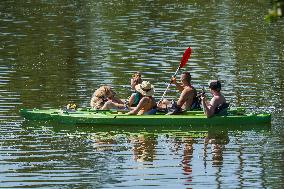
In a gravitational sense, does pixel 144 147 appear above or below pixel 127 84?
above

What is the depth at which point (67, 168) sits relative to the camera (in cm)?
2028

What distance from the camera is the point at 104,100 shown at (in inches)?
1073

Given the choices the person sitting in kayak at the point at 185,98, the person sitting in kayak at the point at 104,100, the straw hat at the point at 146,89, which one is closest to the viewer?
the straw hat at the point at 146,89

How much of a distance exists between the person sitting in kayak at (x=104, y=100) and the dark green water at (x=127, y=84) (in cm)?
131

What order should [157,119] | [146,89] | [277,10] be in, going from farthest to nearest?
[146,89] → [157,119] → [277,10]

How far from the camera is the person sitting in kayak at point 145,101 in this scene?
1029 inches

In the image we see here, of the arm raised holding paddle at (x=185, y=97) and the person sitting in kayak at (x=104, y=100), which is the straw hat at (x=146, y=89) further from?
the person sitting in kayak at (x=104, y=100)

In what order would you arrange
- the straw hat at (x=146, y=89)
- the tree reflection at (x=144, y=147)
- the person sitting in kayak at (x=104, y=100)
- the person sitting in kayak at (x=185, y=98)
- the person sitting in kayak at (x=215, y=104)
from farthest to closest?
the person sitting in kayak at (x=104, y=100)
the person sitting in kayak at (x=185, y=98)
the straw hat at (x=146, y=89)
the person sitting in kayak at (x=215, y=104)
the tree reflection at (x=144, y=147)

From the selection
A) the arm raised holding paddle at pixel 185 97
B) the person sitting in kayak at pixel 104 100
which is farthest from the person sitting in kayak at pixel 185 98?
the person sitting in kayak at pixel 104 100

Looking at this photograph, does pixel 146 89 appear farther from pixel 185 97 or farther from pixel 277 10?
pixel 277 10

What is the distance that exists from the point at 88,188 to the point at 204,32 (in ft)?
109

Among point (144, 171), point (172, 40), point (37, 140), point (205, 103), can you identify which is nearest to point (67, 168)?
point (144, 171)

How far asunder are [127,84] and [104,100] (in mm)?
6070

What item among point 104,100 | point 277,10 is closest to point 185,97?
point 104,100
